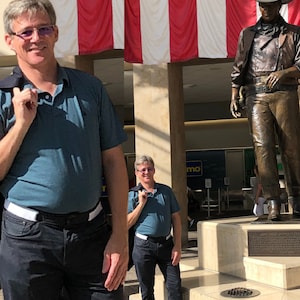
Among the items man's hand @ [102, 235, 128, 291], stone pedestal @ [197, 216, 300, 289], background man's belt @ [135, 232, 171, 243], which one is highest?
man's hand @ [102, 235, 128, 291]

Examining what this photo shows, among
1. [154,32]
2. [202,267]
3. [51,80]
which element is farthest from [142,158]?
[154,32]

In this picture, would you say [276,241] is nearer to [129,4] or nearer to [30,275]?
[30,275]

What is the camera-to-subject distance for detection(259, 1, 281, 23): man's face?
5.01 metres

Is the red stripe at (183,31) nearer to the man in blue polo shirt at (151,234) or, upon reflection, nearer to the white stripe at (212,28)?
the white stripe at (212,28)

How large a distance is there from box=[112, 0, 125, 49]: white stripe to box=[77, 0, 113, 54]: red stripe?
2.8 inches

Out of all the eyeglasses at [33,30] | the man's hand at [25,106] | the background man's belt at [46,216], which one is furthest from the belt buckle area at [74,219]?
the eyeglasses at [33,30]

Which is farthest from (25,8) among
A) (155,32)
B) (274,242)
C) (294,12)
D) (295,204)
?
(294,12)

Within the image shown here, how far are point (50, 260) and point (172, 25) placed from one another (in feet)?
26.5

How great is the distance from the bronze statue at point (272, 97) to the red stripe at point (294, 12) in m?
4.13

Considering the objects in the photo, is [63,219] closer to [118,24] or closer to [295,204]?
[295,204]

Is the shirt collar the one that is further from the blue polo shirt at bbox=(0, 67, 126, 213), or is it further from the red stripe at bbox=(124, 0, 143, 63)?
the red stripe at bbox=(124, 0, 143, 63)

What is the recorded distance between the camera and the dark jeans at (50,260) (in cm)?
183

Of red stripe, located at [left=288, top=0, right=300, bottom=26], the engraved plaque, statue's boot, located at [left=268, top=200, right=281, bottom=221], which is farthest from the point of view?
red stripe, located at [left=288, top=0, right=300, bottom=26]

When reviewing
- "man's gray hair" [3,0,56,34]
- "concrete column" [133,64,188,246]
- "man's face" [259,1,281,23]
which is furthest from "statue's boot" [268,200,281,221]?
"concrete column" [133,64,188,246]
